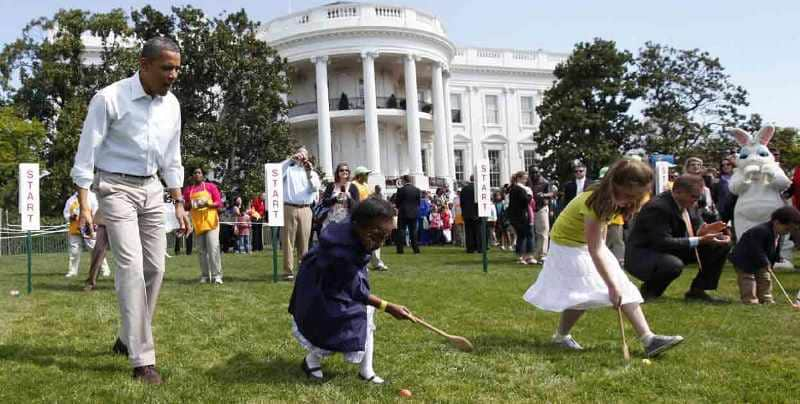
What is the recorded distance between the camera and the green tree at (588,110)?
35.6 meters

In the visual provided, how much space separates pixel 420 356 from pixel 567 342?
1.11 metres

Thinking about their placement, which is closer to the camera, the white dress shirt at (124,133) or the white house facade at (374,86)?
the white dress shirt at (124,133)

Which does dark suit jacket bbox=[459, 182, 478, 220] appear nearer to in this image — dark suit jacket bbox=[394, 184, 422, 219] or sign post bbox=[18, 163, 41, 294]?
dark suit jacket bbox=[394, 184, 422, 219]

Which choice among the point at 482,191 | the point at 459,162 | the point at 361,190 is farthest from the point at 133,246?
the point at 459,162

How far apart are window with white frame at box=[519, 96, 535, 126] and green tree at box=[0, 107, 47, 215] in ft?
96.4

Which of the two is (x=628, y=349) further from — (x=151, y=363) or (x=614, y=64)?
(x=614, y=64)

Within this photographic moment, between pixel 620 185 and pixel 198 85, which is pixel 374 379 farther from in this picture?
pixel 198 85

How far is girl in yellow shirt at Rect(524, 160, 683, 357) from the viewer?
186 inches

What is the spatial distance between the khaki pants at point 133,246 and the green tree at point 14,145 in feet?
90.7

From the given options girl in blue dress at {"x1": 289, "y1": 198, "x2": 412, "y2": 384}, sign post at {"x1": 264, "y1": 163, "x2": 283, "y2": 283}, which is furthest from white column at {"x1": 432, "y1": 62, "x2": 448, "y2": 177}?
girl in blue dress at {"x1": 289, "y1": 198, "x2": 412, "y2": 384}

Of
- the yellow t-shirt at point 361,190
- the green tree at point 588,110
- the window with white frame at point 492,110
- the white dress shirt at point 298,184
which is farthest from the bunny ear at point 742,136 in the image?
the window with white frame at point 492,110

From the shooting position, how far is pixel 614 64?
36188 mm

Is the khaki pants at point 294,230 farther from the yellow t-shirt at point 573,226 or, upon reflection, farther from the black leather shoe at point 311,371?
the black leather shoe at point 311,371

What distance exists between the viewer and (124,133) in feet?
15.2
